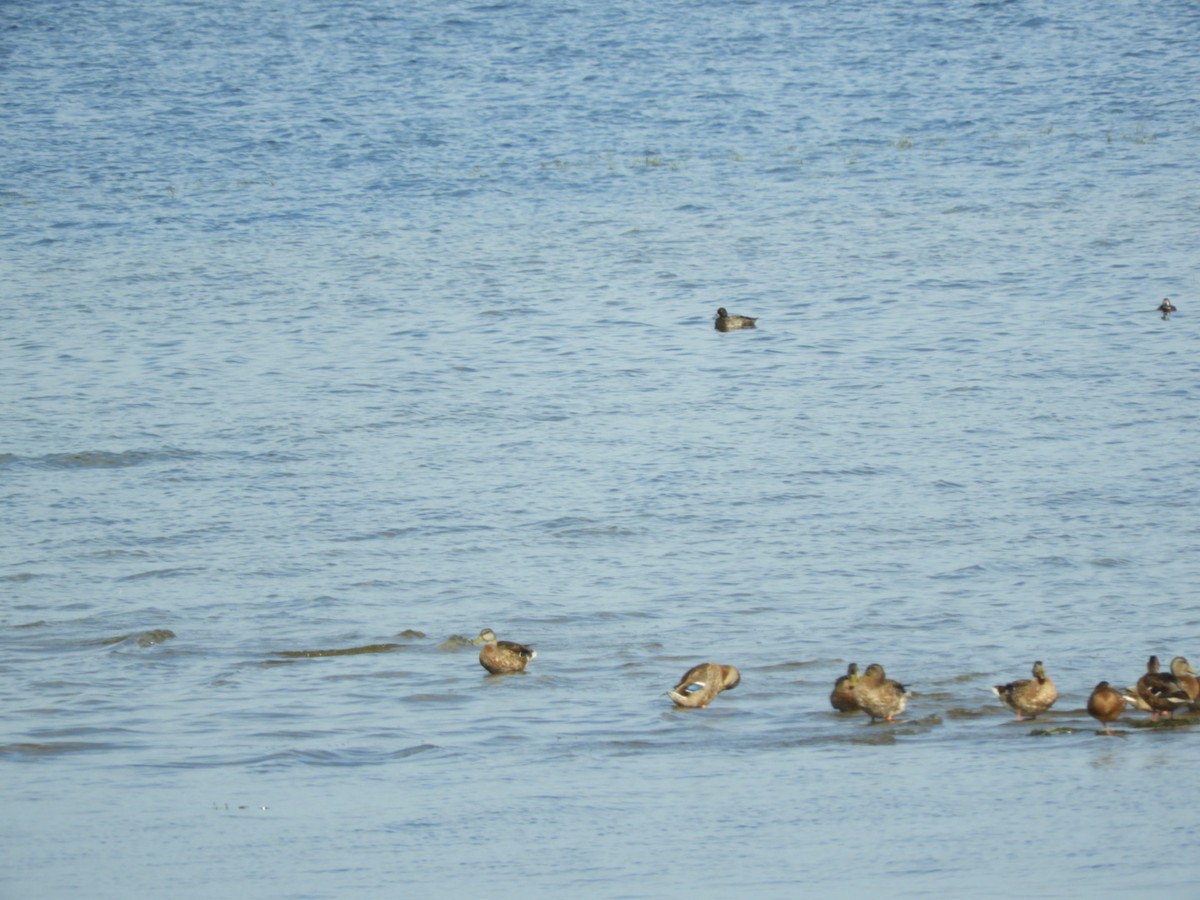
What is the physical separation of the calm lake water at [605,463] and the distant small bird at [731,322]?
193mm

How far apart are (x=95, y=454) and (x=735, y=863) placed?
13421 millimetres

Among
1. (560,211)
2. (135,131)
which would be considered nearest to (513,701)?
(560,211)

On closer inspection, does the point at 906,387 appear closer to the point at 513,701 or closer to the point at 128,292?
the point at 513,701

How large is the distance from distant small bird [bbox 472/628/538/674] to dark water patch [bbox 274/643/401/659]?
3.81 ft

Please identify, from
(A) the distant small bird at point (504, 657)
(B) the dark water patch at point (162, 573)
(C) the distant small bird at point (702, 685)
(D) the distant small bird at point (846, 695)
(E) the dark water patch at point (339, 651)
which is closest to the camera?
(D) the distant small bird at point (846, 695)

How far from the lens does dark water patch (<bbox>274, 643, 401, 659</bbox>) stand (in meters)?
13.7

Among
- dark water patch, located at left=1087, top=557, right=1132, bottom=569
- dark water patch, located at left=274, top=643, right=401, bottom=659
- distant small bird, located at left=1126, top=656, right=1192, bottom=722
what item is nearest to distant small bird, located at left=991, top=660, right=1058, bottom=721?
distant small bird, located at left=1126, top=656, right=1192, bottom=722

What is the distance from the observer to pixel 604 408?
881 inches

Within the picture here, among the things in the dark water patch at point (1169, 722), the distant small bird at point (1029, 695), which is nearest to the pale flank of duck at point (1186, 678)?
the dark water patch at point (1169, 722)

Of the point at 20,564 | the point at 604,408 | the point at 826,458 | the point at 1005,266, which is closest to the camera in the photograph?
the point at 20,564

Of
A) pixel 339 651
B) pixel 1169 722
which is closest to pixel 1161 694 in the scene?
pixel 1169 722

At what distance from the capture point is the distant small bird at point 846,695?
11.5m

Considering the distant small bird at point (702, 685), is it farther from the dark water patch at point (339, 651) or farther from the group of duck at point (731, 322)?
the group of duck at point (731, 322)

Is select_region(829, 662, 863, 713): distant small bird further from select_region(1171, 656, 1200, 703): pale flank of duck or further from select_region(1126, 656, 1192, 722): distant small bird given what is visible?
select_region(1171, 656, 1200, 703): pale flank of duck
